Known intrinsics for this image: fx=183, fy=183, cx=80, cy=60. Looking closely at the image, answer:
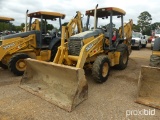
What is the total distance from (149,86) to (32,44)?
4938 millimetres

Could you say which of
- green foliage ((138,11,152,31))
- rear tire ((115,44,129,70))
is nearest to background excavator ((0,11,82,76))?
rear tire ((115,44,129,70))

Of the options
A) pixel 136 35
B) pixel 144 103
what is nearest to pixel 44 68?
pixel 144 103

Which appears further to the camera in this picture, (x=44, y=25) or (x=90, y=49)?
(x=44, y=25)

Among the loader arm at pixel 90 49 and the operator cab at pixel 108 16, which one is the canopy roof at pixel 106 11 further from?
the loader arm at pixel 90 49

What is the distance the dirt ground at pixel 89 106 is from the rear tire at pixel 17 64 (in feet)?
2.56

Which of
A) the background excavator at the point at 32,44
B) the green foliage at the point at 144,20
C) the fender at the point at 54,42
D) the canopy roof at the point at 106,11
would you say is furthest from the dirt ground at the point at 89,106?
the green foliage at the point at 144,20

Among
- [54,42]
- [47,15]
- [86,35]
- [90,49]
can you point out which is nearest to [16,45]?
[54,42]

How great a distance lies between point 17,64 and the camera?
21.4 ft

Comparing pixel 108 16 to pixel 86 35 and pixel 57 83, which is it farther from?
pixel 57 83

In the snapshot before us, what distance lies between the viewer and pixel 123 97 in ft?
15.6

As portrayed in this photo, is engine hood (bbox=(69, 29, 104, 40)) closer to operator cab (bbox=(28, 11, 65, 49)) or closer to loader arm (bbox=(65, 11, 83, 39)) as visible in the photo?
loader arm (bbox=(65, 11, 83, 39))

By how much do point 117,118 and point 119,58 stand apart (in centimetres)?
359

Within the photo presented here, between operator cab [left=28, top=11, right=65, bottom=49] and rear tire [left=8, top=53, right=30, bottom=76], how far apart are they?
1225mm

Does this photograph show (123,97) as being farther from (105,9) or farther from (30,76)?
(105,9)
